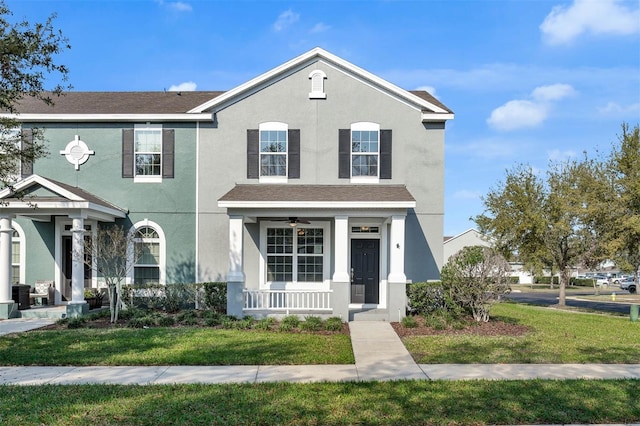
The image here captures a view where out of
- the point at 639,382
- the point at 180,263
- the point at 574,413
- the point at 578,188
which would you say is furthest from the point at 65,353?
the point at 578,188

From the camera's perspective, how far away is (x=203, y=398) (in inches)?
254

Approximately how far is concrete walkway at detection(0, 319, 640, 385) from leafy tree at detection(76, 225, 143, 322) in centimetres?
481

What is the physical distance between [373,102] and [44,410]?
41.4 feet

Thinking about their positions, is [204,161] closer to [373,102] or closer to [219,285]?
[219,285]

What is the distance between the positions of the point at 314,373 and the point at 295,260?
25.3 ft

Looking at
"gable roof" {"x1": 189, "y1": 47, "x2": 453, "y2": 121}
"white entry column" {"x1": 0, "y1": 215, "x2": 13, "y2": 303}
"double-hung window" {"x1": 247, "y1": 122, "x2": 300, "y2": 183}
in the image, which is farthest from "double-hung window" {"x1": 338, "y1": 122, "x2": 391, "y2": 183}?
"white entry column" {"x1": 0, "y1": 215, "x2": 13, "y2": 303}

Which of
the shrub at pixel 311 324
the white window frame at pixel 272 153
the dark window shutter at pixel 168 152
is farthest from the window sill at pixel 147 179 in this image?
the shrub at pixel 311 324

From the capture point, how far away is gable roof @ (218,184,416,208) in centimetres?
1347

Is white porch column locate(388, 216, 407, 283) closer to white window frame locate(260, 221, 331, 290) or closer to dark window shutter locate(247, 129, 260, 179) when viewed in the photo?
white window frame locate(260, 221, 331, 290)

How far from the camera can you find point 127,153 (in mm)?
15695

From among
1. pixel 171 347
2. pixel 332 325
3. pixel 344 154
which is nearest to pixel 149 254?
pixel 171 347

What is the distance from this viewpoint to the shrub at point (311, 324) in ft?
39.5

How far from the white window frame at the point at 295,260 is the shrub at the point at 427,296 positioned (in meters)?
2.89

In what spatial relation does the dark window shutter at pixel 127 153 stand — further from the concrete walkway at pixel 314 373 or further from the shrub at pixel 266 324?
the concrete walkway at pixel 314 373
